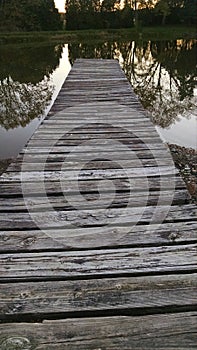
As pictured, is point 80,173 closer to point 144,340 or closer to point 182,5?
point 144,340

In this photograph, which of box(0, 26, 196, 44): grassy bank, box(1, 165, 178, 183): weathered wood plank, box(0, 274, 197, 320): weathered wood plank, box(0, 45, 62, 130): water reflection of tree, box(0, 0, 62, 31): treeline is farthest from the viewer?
box(0, 0, 62, 31): treeline

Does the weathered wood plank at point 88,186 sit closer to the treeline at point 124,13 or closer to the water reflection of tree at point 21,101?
the water reflection of tree at point 21,101

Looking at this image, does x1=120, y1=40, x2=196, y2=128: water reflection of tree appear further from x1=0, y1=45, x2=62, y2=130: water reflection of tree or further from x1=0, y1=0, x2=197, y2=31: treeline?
x1=0, y1=0, x2=197, y2=31: treeline

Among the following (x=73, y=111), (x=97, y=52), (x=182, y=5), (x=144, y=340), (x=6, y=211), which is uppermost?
(x=182, y=5)

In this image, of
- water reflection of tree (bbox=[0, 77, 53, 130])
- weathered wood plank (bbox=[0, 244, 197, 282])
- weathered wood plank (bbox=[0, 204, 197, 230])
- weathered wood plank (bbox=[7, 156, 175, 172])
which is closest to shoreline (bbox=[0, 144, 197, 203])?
weathered wood plank (bbox=[7, 156, 175, 172])

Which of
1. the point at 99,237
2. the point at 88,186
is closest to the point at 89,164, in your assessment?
the point at 88,186

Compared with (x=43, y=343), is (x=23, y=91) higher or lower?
higher

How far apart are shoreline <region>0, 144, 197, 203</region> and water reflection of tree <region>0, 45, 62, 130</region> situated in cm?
269

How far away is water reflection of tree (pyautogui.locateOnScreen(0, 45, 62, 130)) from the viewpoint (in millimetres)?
8125

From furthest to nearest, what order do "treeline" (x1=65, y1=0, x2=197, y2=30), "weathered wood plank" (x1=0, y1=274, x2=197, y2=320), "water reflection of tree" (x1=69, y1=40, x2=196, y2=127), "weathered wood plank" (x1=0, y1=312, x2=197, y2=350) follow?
1. "treeline" (x1=65, y1=0, x2=197, y2=30)
2. "water reflection of tree" (x1=69, y1=40, x2=196, y2=127)
3. "weathered wood plank" (x1=0, y1=274, x2=197, y2=320)
4. "weathered wood plank" (x1=0, y1=312, x2=197, y2=350)

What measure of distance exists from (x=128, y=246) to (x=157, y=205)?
446mm

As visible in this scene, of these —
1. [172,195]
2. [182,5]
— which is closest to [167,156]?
[172,195]

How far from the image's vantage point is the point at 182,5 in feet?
108

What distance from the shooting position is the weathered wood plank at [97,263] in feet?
5.27
